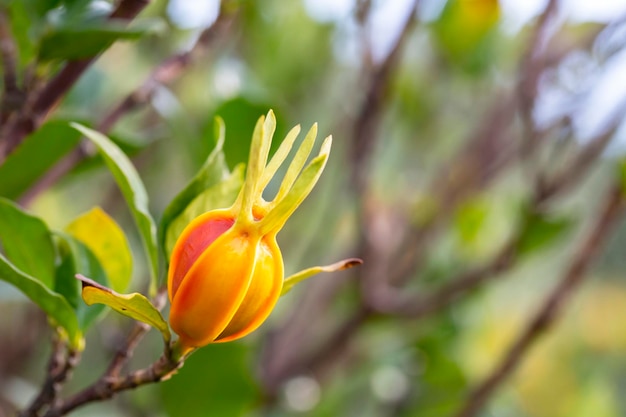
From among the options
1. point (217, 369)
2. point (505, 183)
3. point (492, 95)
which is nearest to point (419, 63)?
point (492, 95)

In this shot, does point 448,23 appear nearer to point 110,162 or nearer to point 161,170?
point 161,170

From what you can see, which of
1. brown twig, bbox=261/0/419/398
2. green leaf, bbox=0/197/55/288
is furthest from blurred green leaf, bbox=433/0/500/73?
green leaf, bbox=0/197/55/288

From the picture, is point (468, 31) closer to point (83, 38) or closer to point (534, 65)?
point (534, 65)

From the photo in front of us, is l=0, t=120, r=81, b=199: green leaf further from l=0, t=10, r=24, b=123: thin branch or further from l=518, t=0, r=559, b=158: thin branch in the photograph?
l=518, t=0, r=559, b=158: thin branch

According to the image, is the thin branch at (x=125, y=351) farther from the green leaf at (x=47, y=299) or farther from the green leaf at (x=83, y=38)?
the green leaf at (x=83, y=38)


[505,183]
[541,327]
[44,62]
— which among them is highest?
[505,183]

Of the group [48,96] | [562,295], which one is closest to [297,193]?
[48,96]
